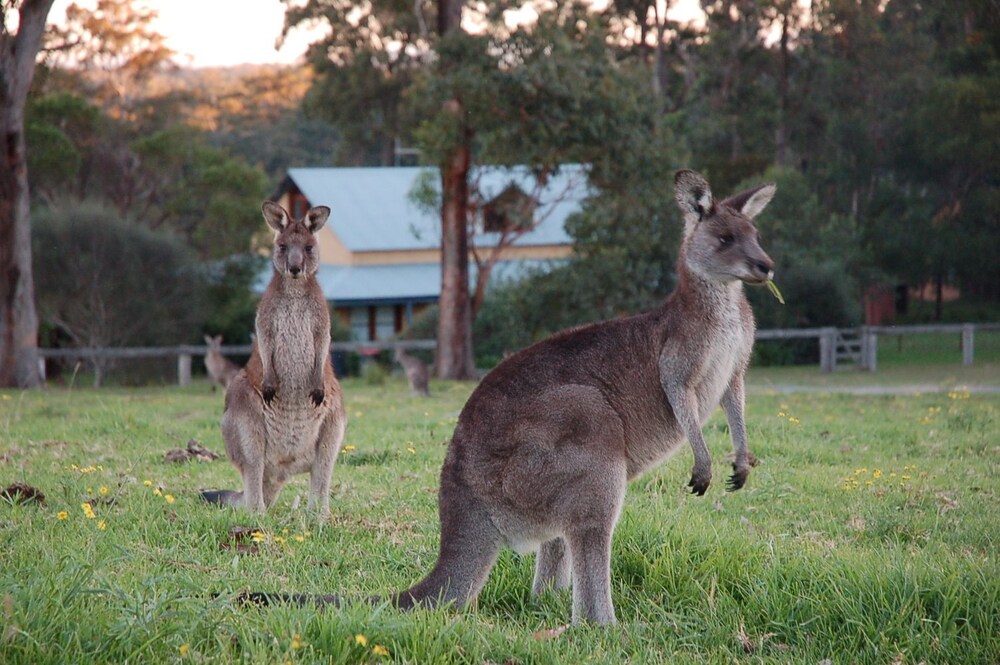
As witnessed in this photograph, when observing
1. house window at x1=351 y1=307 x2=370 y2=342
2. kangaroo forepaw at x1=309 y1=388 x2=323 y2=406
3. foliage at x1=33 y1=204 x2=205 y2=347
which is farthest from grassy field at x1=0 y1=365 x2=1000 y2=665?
house window at x1=351 y1=307 x2=370 y2=342

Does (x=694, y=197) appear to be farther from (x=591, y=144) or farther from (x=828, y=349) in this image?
(x=828, y=349)

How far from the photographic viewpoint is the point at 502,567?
214 inches

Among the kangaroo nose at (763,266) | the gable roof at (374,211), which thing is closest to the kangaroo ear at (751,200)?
the kangaroo nose at (763,266)

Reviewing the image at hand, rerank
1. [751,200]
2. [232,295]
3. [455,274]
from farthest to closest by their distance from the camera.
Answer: [232,295] → [455,274] → [751,200]

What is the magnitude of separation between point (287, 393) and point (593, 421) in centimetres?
289

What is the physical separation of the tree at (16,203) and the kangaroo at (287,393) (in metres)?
12.2

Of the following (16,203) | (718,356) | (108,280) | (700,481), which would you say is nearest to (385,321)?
(108,280)

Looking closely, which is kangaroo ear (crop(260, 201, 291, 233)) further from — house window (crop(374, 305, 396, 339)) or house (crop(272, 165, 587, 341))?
house window (crop(374, 305, 396, 339))

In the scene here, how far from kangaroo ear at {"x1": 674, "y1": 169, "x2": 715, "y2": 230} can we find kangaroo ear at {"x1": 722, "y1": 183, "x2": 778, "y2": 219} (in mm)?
131

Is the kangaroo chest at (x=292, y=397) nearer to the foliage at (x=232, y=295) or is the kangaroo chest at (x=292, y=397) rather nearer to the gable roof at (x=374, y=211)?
the foliage at (x=232, y=295)

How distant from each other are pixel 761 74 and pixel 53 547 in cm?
3955

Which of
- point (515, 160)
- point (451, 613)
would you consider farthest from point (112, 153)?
point (451, 613)

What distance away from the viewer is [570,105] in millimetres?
20922

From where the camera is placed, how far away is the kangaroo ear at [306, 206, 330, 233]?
7.33 meters
